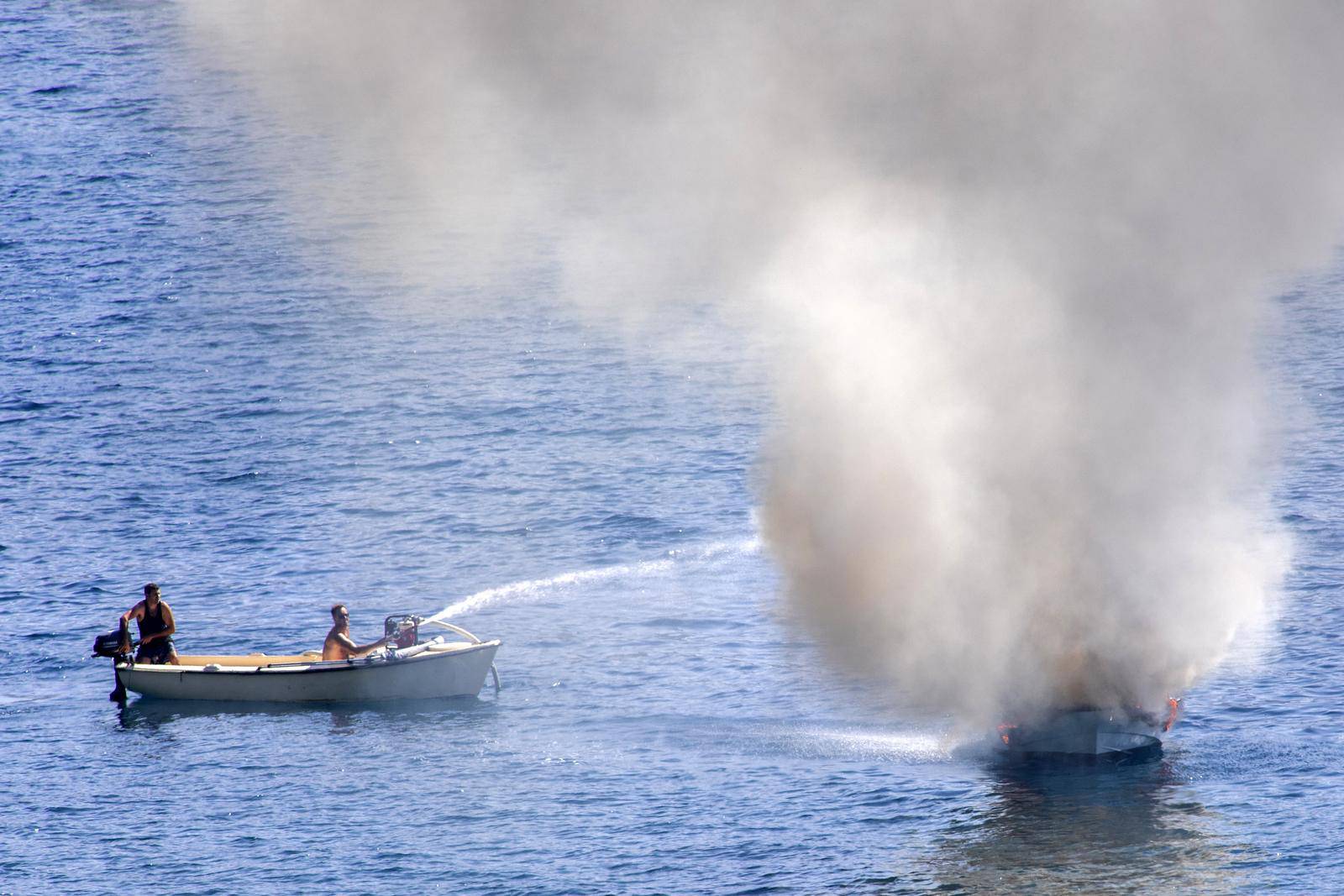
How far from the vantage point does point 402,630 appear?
50.2 metres

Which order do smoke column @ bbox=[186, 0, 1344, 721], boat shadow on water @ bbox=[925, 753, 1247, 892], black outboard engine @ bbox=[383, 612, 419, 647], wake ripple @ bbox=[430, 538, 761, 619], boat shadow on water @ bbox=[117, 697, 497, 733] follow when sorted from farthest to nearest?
1. wake ripple @ bbox=[430, 538, 761, 619]
2. black outboard engine @ bbox=[383, 612, 419, 647]
3. boat shadow on water @ bbox=[117, 697, 497, 733]
4. boat shadow on water @ bbox=[925, 753, 1247, 892]
5. smoke column @ bbox=[186, 0, 1344, 721]

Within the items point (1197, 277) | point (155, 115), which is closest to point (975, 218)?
point (1197, 277)

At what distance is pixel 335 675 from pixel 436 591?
12.3 m

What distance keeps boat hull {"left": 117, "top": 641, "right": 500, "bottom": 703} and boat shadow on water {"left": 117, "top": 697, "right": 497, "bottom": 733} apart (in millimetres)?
214

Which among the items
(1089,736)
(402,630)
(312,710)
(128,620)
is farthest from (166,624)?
(1089,736)

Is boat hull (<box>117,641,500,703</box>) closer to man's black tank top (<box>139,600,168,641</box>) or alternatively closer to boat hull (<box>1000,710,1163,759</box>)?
man's black tank top (<box>139,600,168,641</box>)

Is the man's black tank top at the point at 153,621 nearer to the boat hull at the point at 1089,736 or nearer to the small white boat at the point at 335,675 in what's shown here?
the small white boat at the point at 335,675

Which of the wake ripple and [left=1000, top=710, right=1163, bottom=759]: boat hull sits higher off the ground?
the wake ripple

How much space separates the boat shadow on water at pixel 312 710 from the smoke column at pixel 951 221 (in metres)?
12.2

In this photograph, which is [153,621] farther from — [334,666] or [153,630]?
[334,666]

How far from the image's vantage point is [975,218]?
26.9 m

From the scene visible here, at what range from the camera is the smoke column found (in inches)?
420

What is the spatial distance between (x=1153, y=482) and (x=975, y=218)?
1182 centimetres

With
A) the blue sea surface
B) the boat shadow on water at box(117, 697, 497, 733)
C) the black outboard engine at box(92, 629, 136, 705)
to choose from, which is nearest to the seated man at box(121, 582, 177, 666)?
the black outboard engine at box(92, 629, 136, 705)
